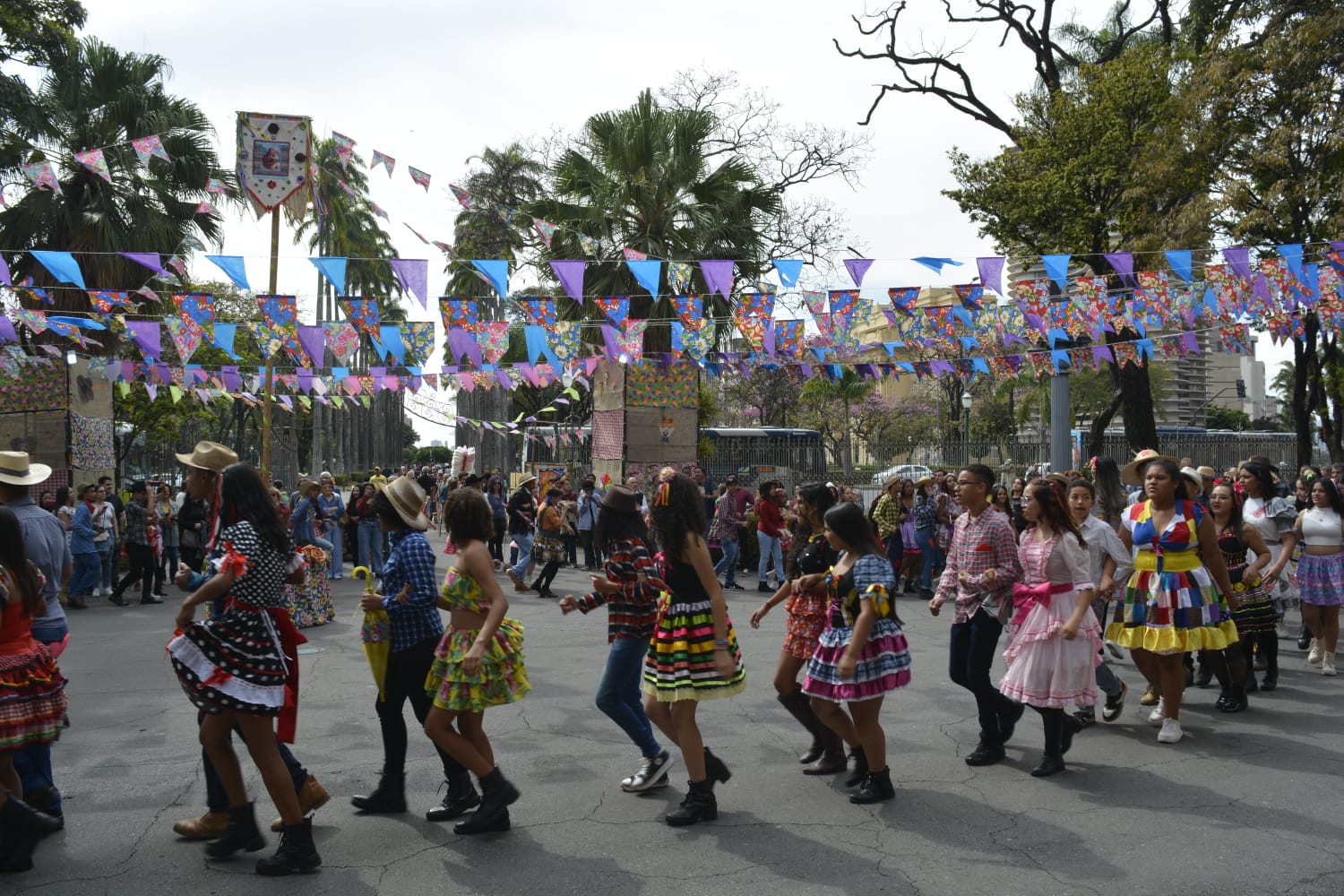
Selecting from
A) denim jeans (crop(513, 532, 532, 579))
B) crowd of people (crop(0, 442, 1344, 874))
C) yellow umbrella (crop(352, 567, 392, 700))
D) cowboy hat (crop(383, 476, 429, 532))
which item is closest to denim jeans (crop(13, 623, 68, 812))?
crowd of people (crop(0, 442, 1344, 874))

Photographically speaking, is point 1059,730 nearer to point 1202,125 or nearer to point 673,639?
point 673,639

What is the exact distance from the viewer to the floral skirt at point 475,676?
15.0 feet

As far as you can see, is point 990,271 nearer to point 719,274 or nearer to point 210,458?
point 719,274

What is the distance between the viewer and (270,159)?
12547mm

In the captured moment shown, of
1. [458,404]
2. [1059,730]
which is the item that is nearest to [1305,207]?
[1059,730]

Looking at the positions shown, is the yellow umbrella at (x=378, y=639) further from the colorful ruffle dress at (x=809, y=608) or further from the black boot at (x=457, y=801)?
the colorful ruffle dress at (x=809, y=608)

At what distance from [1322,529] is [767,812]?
5802 millimetres

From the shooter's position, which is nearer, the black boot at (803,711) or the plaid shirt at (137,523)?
the black boot at (803,711)

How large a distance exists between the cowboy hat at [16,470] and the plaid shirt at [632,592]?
2.83 metres

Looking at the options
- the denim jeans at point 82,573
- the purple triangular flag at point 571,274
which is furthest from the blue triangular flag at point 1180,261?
the denim jeans at point 82,573

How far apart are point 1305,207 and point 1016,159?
5096mm

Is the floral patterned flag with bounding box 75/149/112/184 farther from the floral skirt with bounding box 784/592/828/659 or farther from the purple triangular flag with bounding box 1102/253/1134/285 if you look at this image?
the purple triangular flag with bounding box 1102/253/1134/285

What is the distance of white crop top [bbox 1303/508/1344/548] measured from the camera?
327 inches

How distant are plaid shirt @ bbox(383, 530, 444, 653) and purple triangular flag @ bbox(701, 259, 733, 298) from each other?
29.5 feet
